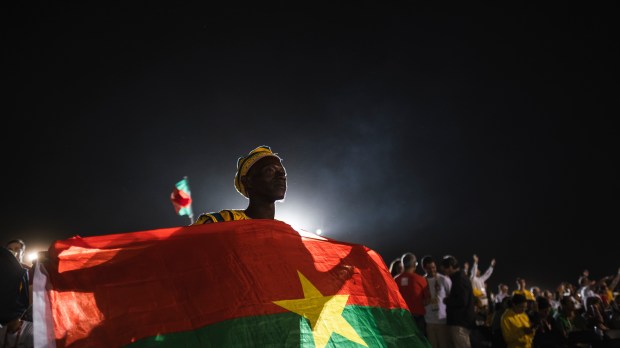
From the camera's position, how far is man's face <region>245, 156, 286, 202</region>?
3.81 metres

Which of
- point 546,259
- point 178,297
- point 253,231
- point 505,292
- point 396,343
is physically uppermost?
point 253,231

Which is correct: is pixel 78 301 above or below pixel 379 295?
above

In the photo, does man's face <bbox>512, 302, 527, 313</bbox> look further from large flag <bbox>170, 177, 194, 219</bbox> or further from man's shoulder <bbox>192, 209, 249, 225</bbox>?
large flag <bbox>170, 177, 194, 219</bbox>

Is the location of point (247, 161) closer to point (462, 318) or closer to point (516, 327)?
point (462, 318)

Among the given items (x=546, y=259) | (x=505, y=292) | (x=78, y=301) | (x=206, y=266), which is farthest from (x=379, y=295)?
(x=546, y=259)

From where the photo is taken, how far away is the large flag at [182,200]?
1620 cm

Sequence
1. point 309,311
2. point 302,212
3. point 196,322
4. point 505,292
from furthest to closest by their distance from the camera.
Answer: point 302,212
point 505,292
point 309,311
point 196,322

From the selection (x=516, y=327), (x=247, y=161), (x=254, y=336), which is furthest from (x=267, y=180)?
(x=516, y=327)

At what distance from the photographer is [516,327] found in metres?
8.21

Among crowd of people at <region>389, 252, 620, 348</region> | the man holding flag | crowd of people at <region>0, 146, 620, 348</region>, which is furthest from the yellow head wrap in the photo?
crowd of people at <region>389, 252, 620, 348</region>

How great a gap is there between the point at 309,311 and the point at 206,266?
0.75 meters

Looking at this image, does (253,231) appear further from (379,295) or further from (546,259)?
(546,259)

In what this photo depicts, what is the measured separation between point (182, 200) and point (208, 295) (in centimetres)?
1408

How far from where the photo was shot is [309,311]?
9.64ft
